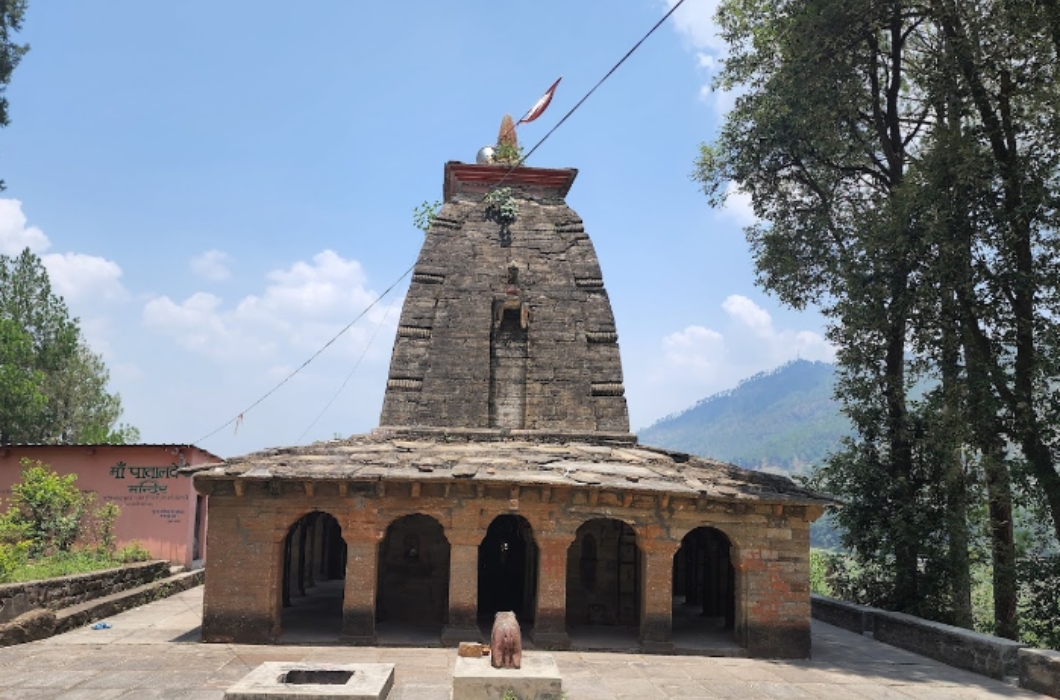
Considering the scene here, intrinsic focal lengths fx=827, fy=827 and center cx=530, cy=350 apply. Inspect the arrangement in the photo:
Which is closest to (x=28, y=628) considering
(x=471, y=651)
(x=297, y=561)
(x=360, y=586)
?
(x=360, y=586)

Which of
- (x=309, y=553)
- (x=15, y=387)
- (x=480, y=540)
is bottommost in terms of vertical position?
(x=309, y=553)

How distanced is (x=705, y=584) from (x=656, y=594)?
4837 millimetres

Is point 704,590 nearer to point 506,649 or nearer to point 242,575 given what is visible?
point 242,575

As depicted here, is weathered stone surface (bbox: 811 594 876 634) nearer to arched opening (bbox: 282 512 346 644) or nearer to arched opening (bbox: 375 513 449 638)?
arched opening (bbox: 375 513 449 638)

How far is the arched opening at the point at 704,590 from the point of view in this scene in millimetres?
14164

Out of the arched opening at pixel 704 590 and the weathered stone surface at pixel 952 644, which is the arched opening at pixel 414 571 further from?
the weathered stone surface at pixel 952 644

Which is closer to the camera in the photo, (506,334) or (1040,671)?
(1040,671)

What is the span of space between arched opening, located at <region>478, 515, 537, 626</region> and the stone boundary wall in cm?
694

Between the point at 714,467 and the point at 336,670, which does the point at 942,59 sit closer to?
the point at 714,467

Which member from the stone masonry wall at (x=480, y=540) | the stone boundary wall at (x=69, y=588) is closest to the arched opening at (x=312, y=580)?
the stone masonry wall at (x=480, y=540)

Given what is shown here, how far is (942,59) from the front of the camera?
→ 15773mm

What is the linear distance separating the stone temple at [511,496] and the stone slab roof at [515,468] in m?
0.05

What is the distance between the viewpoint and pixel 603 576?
1476cm

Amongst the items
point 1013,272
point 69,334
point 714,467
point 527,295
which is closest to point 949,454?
point 1013,272
